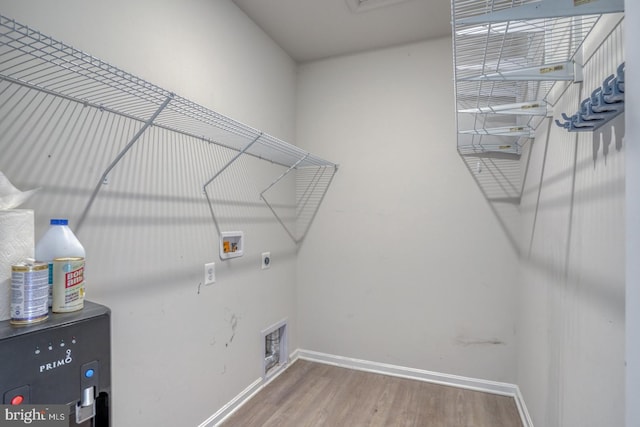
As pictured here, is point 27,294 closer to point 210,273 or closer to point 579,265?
point 210,273

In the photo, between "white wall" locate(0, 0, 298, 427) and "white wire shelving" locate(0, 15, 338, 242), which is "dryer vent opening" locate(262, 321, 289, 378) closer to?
"white wall" locate(0, 0, 298, 427)

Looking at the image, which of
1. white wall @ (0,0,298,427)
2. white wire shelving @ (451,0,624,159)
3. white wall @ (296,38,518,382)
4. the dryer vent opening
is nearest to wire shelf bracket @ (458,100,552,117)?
white wire shelving @ (451,0,624,159)

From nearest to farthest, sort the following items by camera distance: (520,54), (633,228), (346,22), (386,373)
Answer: (633,228), (520,54), (346,22), (386,373)

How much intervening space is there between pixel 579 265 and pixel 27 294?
5.52ft

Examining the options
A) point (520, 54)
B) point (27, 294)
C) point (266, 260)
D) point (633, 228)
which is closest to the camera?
point (633, 228)

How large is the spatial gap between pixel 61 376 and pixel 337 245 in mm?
2085

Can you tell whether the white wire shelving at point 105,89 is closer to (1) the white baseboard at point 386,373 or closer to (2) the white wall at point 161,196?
(2) the white wall at point 161,196

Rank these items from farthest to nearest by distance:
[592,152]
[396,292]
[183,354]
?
[396,292] → [183,354] → [592,152]

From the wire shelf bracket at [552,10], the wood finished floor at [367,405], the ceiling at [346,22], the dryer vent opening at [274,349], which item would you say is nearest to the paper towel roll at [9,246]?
the wire shelf bracket at [552,10]

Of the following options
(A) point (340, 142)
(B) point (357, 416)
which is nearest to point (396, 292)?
(B) point (357, 416)

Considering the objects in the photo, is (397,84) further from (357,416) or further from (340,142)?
(357,416)

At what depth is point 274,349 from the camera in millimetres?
2564

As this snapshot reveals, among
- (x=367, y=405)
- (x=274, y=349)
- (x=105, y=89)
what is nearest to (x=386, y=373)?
(x=367, y=405)

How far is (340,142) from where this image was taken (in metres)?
2.71
